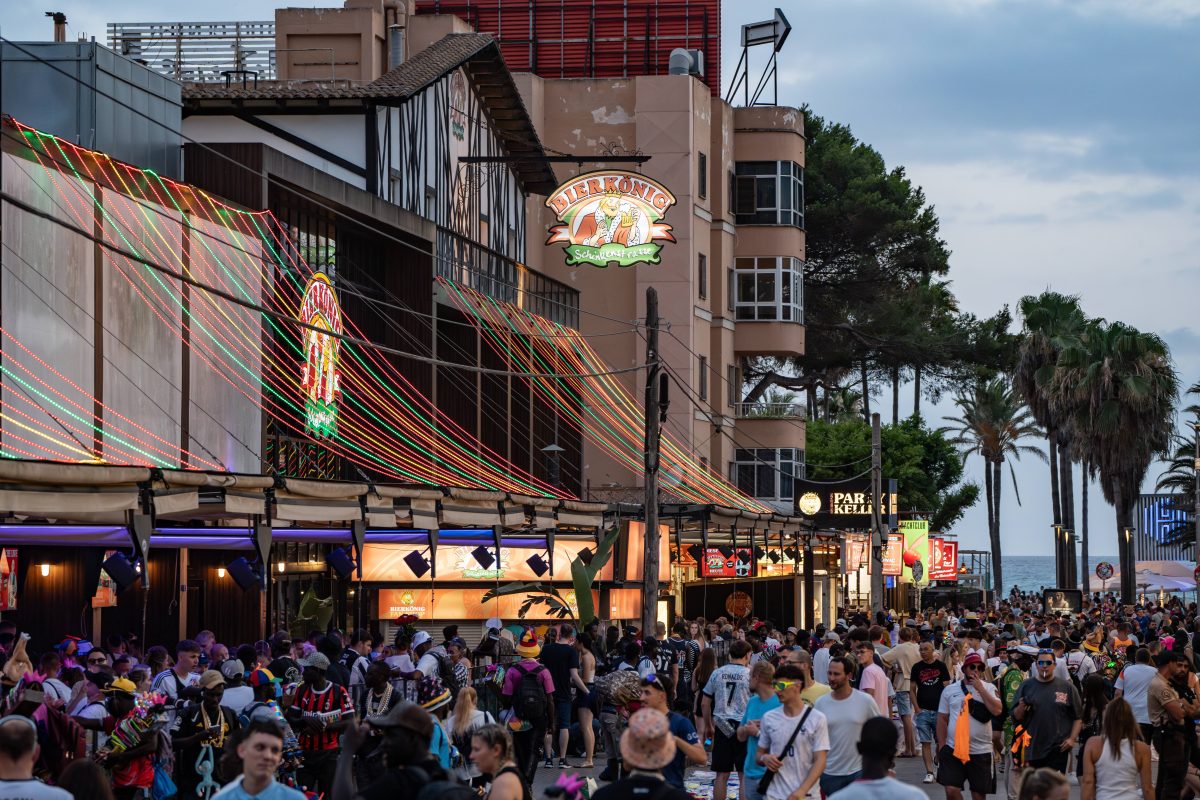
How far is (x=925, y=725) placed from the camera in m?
20.3

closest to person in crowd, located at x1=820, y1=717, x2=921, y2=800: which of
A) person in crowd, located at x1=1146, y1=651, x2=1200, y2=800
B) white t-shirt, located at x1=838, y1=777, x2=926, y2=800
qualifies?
white t-shirt, located at x1=838, y1=777, x2=926, y2=800

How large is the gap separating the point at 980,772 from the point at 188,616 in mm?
17895

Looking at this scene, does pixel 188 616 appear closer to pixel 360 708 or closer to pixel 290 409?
pixel 290 409

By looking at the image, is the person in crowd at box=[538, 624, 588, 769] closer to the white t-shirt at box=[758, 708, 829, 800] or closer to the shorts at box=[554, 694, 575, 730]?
the shorts at box=[554, 694, 575, 730]

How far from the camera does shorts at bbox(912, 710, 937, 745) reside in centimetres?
2008

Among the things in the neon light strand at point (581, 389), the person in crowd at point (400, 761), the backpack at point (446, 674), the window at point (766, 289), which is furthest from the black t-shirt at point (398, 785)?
the window at point (766, 289)

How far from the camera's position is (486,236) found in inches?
1746

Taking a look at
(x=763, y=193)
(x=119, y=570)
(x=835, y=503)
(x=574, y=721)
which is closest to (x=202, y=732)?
(x=574, y=721)

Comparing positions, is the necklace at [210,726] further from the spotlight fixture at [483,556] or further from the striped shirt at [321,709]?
the spotlight fixture at [483,556]

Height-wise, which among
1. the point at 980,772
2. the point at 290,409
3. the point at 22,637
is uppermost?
the point at 290,409

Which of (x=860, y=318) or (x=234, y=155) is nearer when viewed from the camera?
(x=234, y=155)

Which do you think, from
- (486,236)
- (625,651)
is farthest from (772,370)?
(625,651)

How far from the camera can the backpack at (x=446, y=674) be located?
19.1 metres

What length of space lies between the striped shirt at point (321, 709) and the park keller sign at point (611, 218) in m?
28.2
